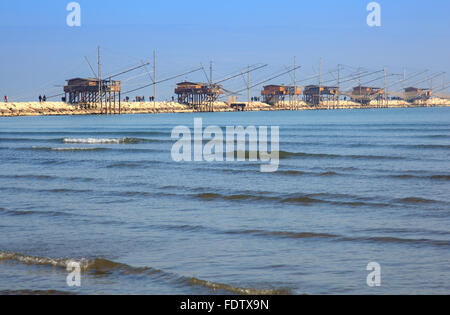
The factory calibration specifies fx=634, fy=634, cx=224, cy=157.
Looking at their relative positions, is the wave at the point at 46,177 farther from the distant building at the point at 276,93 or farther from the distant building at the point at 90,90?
the distant building at the point at 276,93

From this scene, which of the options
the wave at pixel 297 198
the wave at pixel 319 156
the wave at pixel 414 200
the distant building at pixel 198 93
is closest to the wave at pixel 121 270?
the wave at pixel 297 198

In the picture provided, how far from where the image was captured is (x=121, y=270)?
831cm

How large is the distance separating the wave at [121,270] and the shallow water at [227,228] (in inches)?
1.0

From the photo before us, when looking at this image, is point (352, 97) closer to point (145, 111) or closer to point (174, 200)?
point (145, 111)

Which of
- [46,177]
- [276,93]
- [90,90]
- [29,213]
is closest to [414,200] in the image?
[29,213]

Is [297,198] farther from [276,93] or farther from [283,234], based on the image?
[276,93]

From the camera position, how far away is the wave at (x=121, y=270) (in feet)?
24.1

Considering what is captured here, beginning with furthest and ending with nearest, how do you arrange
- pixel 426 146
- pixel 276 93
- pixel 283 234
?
pixel 276 93 < pixel 426 146 < pixel 283 234

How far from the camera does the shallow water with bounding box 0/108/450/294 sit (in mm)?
7805

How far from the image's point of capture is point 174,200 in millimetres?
14008

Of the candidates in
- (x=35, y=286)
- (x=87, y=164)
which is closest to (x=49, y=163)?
(x=87, y=164)

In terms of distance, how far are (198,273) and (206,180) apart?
9.58m

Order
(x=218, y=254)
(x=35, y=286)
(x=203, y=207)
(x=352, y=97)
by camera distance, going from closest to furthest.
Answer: (x=35, y=286)
(x=218, y=254)
(x=203, y=207)
(x=352, y=97)

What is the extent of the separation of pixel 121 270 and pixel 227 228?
9.49ft
